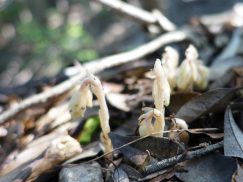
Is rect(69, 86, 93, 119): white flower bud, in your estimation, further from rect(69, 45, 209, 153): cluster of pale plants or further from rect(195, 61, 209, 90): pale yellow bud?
rect(195, 61, 209, 90): pale yellow bud

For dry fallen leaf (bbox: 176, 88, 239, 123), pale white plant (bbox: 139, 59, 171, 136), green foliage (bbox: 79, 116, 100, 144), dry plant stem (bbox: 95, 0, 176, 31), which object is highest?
dry plant stem (bbox: 95, 0, 176, 31)

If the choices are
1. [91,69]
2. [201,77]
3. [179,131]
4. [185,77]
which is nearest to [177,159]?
[179,131]

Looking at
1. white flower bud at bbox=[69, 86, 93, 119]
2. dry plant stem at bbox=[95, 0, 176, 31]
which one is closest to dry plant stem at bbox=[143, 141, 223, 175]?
white flower bud at bbox=[69, 86, 93, 119]

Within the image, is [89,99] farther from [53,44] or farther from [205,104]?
[53,44]

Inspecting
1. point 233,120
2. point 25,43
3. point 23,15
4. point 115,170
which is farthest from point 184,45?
point 23,15

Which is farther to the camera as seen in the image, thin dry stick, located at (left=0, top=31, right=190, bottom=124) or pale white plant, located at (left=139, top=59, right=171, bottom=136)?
thin dry stick, located at (left=0, top=31, right=190, bottom=124)

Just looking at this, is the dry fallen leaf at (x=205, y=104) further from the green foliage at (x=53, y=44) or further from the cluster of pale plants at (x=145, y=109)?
the green foliage at (x=53, y=44)

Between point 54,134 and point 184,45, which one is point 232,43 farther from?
point 54,134

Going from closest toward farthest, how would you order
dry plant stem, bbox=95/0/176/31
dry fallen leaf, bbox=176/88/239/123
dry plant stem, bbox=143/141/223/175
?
dry plant stem, bbox=143/141/223/175 < dry fallen leaf, bbox=176/88/239/123 < dry plant stem, bbox=95/0/176/31
